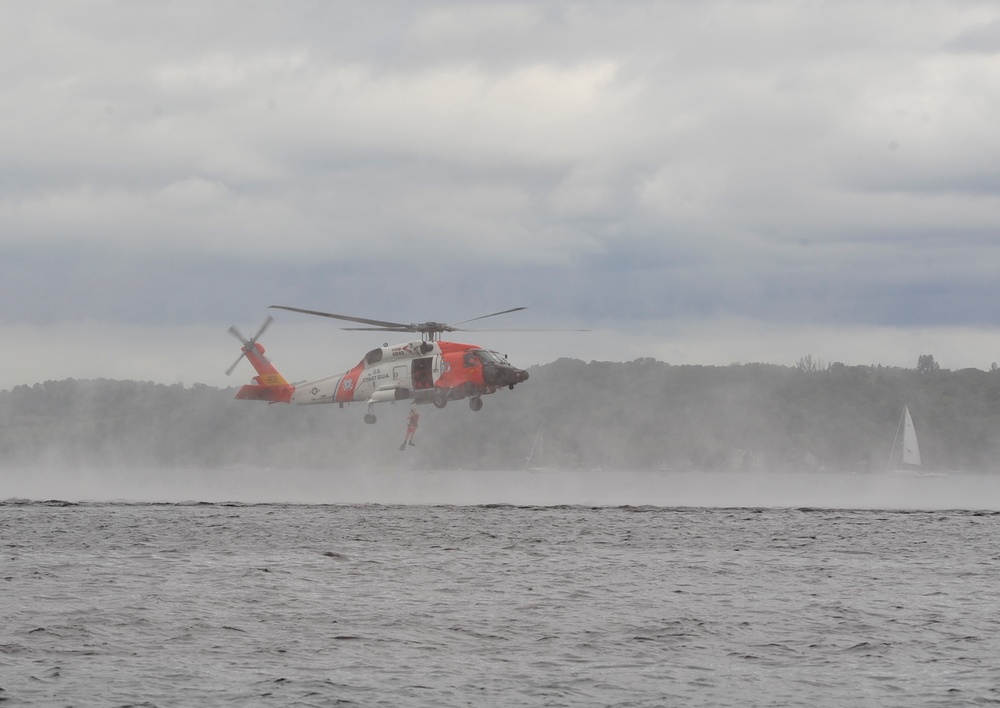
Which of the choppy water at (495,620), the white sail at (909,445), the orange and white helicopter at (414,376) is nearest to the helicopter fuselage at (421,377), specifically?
the orange and white helicopter at (414,376)

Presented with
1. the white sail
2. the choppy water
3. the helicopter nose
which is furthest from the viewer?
the white sail

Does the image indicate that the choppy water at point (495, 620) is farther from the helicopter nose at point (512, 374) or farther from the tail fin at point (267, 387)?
the tail fin at point (267, 387)

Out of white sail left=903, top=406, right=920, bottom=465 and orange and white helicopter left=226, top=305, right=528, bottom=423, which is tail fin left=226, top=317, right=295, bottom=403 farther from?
white sail left=903, top=406, right=920, bottom=465

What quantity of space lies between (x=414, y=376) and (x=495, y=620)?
3704 centimetres

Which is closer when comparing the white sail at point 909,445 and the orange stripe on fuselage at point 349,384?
the orange stripe on fuselage at point 349,384

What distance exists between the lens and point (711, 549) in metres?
63.0

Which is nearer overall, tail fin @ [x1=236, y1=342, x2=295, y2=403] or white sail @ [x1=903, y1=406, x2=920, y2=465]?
tail fin @ [x1=236, y1=342, x2=295, y2=403]

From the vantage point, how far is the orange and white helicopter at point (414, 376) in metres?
68.9

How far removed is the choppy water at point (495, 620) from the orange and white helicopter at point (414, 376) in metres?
8.32

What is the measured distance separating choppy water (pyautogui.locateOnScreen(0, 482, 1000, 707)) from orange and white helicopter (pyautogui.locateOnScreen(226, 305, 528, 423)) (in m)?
8.32

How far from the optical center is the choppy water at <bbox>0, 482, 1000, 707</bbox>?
26.6 m

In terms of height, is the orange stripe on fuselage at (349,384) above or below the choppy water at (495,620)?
above

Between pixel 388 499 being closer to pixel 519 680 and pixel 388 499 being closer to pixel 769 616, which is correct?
pixel 769 616

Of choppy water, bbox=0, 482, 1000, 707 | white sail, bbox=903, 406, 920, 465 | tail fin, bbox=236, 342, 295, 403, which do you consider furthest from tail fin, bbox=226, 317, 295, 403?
white sail, bbox=903, 406, 920, 465
